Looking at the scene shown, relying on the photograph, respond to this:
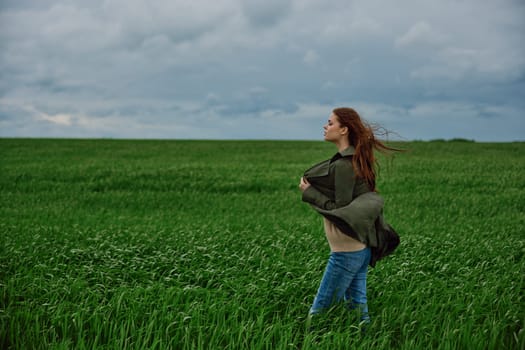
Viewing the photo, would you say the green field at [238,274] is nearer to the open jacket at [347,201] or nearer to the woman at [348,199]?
the woman at [348,199]

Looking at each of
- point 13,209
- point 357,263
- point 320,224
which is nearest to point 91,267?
point 357,263

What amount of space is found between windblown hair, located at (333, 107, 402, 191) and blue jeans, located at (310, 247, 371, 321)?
2.71ft

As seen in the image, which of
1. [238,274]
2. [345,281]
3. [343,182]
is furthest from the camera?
[238,274]

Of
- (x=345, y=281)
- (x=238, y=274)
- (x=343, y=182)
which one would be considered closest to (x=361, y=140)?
(x=343, y=182)

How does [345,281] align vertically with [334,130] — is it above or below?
below

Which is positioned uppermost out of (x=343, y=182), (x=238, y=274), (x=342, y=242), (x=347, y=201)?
(x=343, y=182)

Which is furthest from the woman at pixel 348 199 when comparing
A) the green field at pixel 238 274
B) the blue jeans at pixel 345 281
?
the green field at pixel 238 274

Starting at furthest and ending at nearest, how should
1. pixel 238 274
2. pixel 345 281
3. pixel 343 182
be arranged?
pixel 238 274 → pixel 345 281 → pixel 343 182

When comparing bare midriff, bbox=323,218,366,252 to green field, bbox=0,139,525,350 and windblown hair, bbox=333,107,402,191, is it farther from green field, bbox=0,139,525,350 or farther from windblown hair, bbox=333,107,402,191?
green field, bbox=0,139,525,350

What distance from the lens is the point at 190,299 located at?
648cm

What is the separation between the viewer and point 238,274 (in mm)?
7418

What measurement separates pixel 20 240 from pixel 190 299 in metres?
4.90

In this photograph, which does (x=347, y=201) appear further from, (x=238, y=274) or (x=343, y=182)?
(x=238, y=274)

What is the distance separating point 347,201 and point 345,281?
2.90ft
